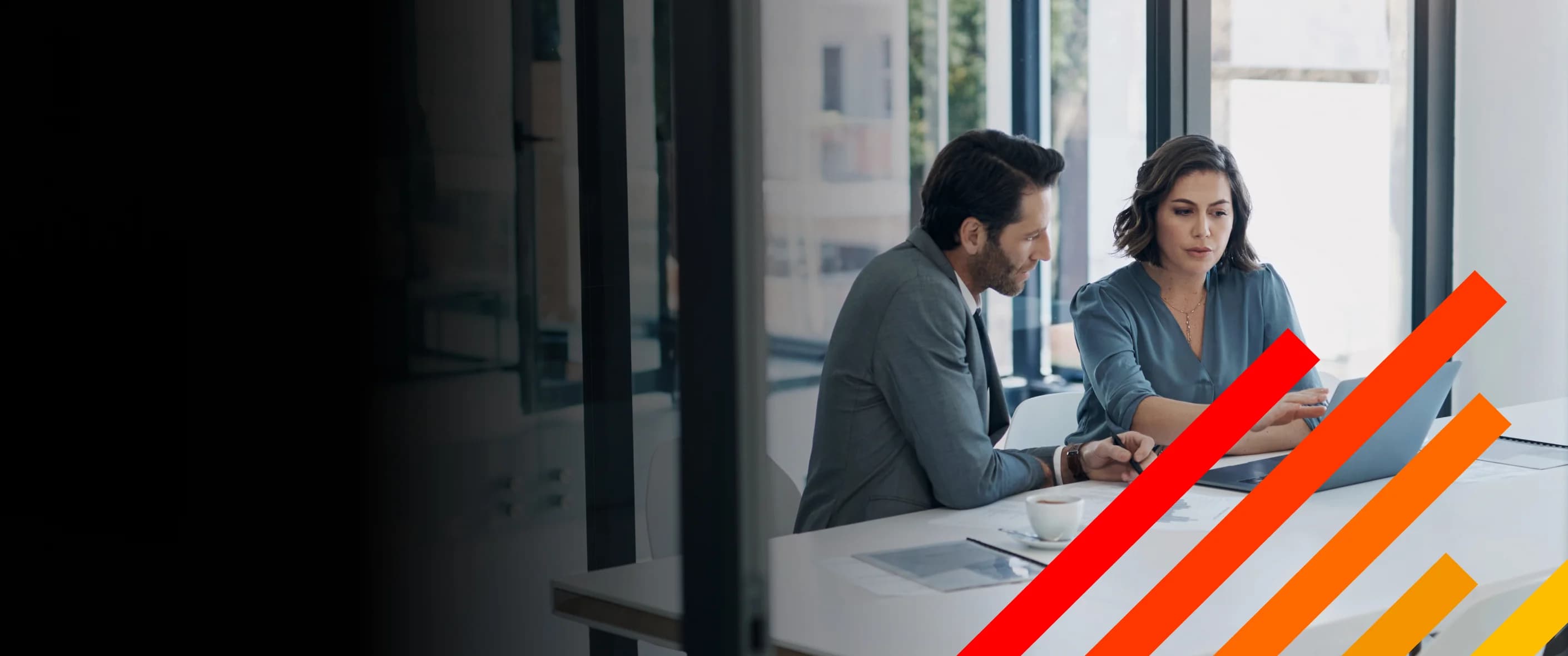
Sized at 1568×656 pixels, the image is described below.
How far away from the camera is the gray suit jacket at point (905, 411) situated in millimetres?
1988

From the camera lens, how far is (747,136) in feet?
2.64

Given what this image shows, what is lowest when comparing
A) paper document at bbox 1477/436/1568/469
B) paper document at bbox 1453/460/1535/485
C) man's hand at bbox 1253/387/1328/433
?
paper document at bbox 1453/460/1535/485

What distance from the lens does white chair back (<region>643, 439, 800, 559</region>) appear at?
82.0 inches

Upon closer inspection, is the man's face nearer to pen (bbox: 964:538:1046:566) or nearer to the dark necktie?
the dark necktie

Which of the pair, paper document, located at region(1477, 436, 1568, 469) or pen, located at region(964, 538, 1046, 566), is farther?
paper document, located at region(1477, 436, 1568, 469)

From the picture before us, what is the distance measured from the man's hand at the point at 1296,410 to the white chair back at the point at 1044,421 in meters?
0.44

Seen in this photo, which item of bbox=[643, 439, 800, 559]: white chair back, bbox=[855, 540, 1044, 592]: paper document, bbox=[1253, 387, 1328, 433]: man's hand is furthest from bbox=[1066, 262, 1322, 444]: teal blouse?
bbox=[855, 540, 1044, 592]: paper document

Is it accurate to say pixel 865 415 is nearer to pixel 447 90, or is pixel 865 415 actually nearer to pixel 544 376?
pixel 544 376

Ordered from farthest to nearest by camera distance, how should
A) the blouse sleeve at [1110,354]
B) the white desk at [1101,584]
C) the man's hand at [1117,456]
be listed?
the blouse sleeve at [1110,354]
the man's hand at [1117,456]
the white desk at [1101,584]

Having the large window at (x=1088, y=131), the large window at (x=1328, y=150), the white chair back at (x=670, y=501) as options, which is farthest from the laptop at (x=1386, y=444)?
the large window at (x=1328, y=150)

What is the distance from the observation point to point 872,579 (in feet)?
5.15

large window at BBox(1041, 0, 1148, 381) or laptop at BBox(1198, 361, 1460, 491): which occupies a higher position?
large window at BBox(1041, 0, 1148, 381)

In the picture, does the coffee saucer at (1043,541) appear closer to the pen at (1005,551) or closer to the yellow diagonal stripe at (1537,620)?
the pen at (1005,551)

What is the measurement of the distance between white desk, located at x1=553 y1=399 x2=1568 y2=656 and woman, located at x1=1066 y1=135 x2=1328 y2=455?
66 cm
